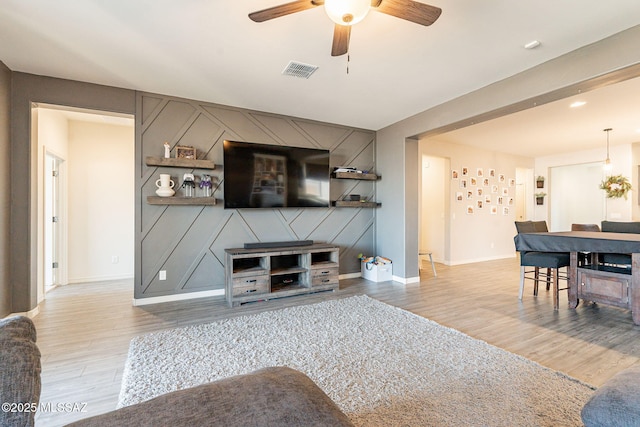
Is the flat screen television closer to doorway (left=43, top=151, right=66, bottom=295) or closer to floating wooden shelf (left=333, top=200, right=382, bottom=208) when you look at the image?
floating wooden shelf (left=333, top=200, right=382, bottom=208)

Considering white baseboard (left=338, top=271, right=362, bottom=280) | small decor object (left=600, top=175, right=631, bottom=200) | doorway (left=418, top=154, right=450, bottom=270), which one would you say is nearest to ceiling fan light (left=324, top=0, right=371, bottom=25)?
white baseboard (left=338, top=271, right=362, bottom=280)

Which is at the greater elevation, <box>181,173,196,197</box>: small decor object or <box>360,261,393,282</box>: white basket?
<box>181,173,196,197</box>: small decor object

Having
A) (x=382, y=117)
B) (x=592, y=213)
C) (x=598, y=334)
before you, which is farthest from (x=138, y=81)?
(x=592, y=213)

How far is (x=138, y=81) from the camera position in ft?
11.1

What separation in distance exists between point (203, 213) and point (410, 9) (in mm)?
3379

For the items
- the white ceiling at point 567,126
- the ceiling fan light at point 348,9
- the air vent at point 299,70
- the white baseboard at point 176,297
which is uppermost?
the air vent at point 299,70

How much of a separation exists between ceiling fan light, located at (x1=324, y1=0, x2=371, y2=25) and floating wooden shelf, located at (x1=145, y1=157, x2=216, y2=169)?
107 inches

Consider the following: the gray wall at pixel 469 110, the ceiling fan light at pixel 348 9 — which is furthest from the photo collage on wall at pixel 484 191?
the ceiling fan light at pixel 348 9

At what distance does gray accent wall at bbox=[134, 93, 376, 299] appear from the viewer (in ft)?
12.2

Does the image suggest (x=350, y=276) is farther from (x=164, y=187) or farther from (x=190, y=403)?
(x=190, y=403)

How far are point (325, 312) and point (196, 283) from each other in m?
1.89

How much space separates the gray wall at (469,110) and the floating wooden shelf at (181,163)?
294 cm

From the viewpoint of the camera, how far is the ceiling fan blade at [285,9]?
1779mm

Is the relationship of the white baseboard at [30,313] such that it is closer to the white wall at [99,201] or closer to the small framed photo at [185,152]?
the white wall at [99,201]
